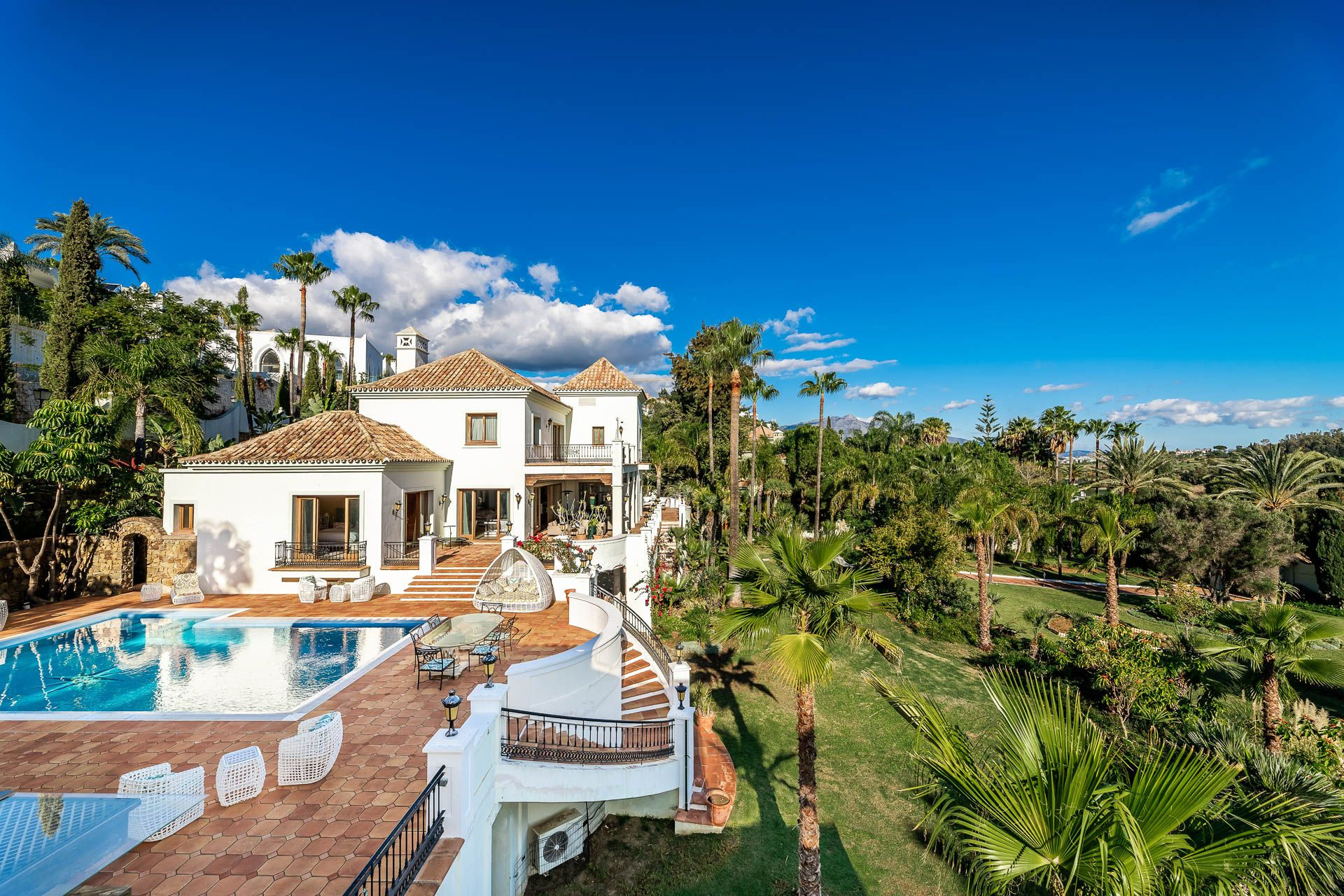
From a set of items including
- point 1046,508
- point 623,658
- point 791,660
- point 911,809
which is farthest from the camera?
point 1046,508

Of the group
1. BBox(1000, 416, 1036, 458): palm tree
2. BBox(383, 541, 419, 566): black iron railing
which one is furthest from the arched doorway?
BBox(1000, 416, 1036, 458): palm tree

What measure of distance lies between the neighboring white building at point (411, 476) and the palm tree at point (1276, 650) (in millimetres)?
15692

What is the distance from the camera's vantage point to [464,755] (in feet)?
23.1

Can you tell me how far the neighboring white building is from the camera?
18453 millimetres

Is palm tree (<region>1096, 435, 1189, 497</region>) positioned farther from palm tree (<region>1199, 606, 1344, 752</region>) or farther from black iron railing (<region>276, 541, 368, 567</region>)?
black iron railing (<region>276, 541, 368, 567</region>)

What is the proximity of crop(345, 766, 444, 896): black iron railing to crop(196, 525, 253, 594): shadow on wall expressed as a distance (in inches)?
656

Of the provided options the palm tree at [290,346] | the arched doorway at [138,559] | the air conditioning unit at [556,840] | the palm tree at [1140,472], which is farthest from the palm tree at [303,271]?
the palm tree at [1140,472]

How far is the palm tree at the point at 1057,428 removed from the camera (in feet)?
178

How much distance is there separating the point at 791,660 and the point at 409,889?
17.6 feet

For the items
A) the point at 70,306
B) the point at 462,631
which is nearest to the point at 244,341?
the point at 70,306

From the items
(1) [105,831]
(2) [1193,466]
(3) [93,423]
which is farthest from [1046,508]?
(3) [93,423]

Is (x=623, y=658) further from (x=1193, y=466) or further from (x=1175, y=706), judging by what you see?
(x=1193, y=466)

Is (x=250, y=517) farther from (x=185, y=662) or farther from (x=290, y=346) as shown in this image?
(x=290, y=346)

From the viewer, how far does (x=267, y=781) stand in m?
7.54
